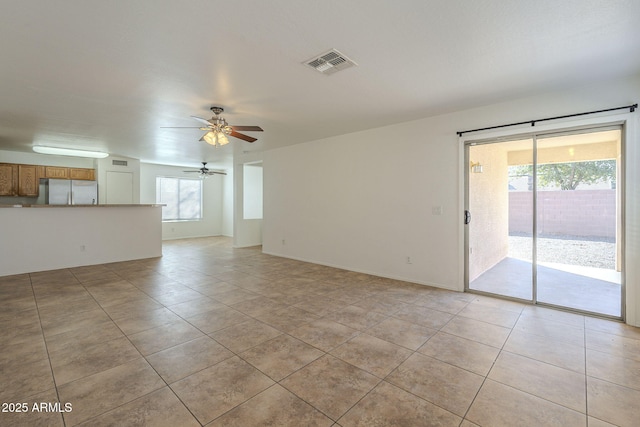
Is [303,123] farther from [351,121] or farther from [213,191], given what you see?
[213,191]

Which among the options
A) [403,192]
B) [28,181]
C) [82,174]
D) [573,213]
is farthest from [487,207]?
[28,181]

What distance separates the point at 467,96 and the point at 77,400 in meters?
4.62

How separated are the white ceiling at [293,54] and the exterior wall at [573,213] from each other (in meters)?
1.30

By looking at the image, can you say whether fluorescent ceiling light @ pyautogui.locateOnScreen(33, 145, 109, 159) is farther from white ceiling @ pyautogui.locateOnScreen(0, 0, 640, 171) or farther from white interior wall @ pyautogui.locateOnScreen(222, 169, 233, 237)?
white interior wall @ pyautogui.locateOnScreen(222, 169, 233, 237)

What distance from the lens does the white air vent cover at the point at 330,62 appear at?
8.36 ft

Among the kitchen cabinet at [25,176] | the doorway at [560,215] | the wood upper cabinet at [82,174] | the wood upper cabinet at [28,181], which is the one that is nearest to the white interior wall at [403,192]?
the doorway at [560,215]

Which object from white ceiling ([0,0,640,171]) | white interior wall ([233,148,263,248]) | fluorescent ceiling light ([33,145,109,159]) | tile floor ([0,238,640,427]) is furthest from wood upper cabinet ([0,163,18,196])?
white interior wall ([233,148,263,248])

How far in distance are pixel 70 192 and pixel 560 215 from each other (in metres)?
10.3

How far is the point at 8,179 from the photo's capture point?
6.68 meters

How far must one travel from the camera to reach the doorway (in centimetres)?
328

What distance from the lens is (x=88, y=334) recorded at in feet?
9.04

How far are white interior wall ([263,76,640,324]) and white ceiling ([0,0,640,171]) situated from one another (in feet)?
0.90

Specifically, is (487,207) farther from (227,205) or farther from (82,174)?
(82,174)

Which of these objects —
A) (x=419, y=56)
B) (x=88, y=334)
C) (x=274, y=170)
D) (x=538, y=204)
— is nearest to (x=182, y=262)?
(x=274, y=170)
